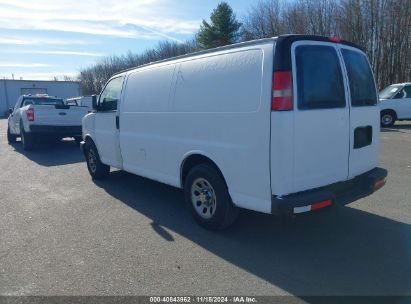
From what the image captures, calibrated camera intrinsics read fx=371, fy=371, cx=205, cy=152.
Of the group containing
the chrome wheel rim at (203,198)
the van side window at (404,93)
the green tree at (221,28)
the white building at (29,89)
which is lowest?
the chrome wheel rim at (203,198)

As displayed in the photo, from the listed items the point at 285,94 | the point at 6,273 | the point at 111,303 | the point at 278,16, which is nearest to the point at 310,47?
the point at 285,94

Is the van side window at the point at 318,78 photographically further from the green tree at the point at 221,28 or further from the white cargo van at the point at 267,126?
the green tree at the point at 221,28

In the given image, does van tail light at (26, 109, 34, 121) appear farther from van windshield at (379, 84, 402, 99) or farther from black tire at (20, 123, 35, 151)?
van windshield at (379, 84, 402, 99)

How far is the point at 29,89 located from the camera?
50.2 metres

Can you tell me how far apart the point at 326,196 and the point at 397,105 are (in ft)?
46.5

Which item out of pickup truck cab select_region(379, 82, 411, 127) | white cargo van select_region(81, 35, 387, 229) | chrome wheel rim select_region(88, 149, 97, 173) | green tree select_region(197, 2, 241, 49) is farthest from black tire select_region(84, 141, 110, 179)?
green tree select_region(197, 2, 241, 49)

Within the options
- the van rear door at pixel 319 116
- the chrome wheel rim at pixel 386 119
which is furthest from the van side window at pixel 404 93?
the van rear door at pixel 319 116

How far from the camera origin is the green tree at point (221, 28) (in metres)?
39.1

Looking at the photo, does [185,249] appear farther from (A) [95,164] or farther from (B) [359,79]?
(A) [95,164]

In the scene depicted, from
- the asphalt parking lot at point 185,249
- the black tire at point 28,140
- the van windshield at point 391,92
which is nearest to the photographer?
the asphalt parking lot at point 185,249

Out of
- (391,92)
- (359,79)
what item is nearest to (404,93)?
(391,92)

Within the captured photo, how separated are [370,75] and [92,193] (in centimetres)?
504

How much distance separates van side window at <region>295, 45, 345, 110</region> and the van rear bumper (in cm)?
90

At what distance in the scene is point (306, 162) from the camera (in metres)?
3.85
